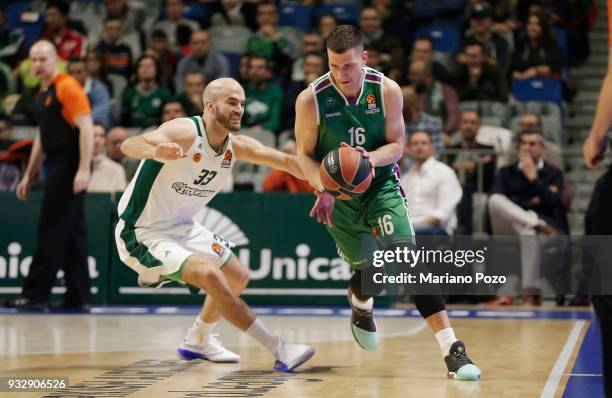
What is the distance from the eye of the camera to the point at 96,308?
11.4 metres

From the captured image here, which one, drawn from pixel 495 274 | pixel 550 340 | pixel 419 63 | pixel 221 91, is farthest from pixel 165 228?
pixel 419 63

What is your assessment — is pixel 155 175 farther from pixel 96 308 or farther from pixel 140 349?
pixel 96 308

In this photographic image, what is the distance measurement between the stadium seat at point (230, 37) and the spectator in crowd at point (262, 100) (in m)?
1.95

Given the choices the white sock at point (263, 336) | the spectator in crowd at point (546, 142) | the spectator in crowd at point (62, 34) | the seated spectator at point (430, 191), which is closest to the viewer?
the white sock at point (263, 336)

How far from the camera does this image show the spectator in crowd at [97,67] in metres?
14.7

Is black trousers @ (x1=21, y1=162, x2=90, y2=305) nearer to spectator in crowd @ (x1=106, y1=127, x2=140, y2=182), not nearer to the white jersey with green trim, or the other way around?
spectator in crowd @ (x1=106, y1=127, x2=140, y2=182)

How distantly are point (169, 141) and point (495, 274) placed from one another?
18.8 feet

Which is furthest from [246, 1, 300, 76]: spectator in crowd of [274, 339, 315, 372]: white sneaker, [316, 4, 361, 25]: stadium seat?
[274, 339, 315, 372]: white sneaker

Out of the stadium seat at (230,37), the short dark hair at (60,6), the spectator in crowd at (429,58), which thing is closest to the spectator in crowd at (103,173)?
the stadium seat at (230,37)

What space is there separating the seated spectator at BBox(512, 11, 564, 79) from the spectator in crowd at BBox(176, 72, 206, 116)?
4.23 m

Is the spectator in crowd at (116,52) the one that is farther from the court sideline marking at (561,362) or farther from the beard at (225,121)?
the beard at (225,121)

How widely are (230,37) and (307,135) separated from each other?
30.4 feet

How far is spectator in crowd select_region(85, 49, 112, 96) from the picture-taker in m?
14.7

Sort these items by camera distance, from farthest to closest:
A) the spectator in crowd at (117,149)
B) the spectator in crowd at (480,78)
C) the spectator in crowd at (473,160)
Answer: the spectator in crowd at (480,78) < the spectator in crowd at (117,149) < the spectator in crowd at (473,160)
